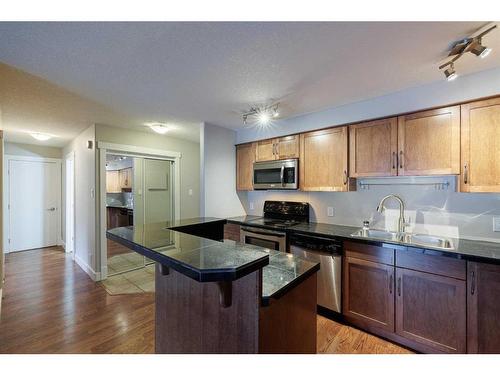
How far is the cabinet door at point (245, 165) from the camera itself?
137 inches

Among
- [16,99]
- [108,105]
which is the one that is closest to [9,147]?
[16,99]

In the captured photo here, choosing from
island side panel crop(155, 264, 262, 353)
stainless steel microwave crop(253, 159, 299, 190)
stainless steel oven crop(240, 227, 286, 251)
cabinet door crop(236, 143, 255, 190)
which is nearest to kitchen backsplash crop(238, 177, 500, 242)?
stainless steel microwave crop(253, 159, 299, 190)

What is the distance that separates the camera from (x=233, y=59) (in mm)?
1647

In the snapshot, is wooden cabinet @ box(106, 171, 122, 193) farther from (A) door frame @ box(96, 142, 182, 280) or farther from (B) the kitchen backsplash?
(B) the kitchen backsplash

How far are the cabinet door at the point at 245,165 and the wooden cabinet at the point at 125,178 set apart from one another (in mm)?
3935

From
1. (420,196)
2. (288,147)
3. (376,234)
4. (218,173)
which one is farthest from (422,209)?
(218,173)

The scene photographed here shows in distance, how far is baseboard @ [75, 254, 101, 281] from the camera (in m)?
3.34

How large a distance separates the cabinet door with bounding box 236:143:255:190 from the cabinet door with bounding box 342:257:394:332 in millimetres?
1813

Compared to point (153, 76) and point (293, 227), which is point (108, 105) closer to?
point (153, 76)

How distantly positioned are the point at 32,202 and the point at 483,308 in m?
7.22

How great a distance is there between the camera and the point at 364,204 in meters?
2.66

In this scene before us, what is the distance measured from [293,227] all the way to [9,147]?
5.98 m

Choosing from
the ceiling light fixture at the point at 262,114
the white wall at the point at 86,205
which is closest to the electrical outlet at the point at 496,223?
the ceiling light fixture at the point at 262,114

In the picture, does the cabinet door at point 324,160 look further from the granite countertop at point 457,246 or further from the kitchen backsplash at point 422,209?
the granite countertop at point 457,246
